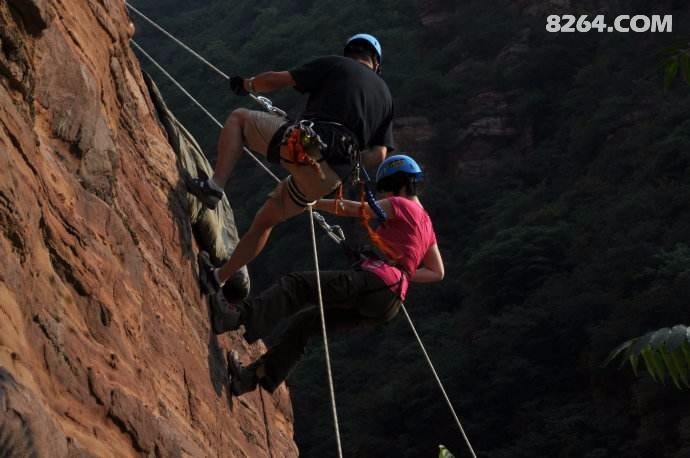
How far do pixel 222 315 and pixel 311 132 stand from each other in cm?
129

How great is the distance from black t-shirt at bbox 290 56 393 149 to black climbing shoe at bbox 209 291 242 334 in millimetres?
1251

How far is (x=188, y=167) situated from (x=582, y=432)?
50.8 feet

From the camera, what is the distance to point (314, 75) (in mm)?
6805

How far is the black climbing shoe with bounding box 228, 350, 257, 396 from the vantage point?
7.30 m

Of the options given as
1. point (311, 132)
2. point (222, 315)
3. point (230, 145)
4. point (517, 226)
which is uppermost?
point (311, 132)

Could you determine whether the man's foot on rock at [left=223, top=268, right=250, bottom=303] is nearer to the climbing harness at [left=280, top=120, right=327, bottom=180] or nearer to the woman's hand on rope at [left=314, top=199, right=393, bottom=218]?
the woman's hand on rope at [left=314, top=199, right=393, bottom=218]

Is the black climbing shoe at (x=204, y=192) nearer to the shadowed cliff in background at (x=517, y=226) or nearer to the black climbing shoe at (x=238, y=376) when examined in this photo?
the black climbing shoe at (x=238, y=376)

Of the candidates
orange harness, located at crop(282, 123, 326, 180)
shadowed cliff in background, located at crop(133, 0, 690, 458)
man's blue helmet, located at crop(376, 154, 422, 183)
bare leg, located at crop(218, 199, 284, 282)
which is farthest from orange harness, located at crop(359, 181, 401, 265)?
shadowed cliff in background, located at crop(133, 0, 690, 458)

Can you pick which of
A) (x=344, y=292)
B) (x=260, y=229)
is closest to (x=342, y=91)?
(x=260, y=229)

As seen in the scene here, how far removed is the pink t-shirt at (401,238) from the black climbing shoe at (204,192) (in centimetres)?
97

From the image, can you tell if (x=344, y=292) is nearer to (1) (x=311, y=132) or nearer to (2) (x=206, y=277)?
(2) (x=206, y=277)

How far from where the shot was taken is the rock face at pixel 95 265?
14.4 ft

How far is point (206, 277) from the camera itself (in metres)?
7.19

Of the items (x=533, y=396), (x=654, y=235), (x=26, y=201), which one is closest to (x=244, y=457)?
(x=26, y=201)
